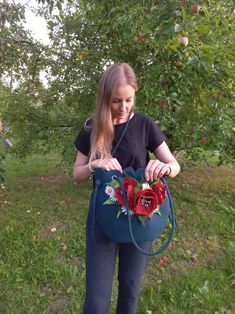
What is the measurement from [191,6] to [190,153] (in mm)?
1938

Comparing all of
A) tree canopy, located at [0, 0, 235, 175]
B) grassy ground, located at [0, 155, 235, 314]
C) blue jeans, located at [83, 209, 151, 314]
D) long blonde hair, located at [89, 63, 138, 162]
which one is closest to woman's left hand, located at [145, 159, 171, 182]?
long blonde hair, located at [89, 63, 138, 162]

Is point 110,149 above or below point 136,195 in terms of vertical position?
above

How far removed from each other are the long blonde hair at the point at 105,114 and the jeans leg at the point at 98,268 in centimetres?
37

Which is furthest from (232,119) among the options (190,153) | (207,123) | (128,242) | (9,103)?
(9,103)

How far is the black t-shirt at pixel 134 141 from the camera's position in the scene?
68.3 inches

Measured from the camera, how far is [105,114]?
1.71 meters

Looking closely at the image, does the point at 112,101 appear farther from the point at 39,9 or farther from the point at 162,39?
the point at 39,9

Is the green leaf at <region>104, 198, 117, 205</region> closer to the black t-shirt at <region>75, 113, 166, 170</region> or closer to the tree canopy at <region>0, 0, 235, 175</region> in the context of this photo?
the black t-shirt at <region>75, 113, 166, 170</region>

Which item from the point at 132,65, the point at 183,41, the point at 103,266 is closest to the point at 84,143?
the point at 103,266

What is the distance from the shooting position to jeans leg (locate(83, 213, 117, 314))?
5.63ft

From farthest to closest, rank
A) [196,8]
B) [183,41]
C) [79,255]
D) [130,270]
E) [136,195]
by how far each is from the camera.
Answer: [79,255] → [183,41] → [196,8] → [130,270] → [136,195]

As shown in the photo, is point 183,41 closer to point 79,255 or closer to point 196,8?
point 196,8

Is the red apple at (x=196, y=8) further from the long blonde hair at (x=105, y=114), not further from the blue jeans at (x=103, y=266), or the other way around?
the blue jeans at (x=103, y=266)

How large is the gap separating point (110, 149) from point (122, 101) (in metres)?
0.24
